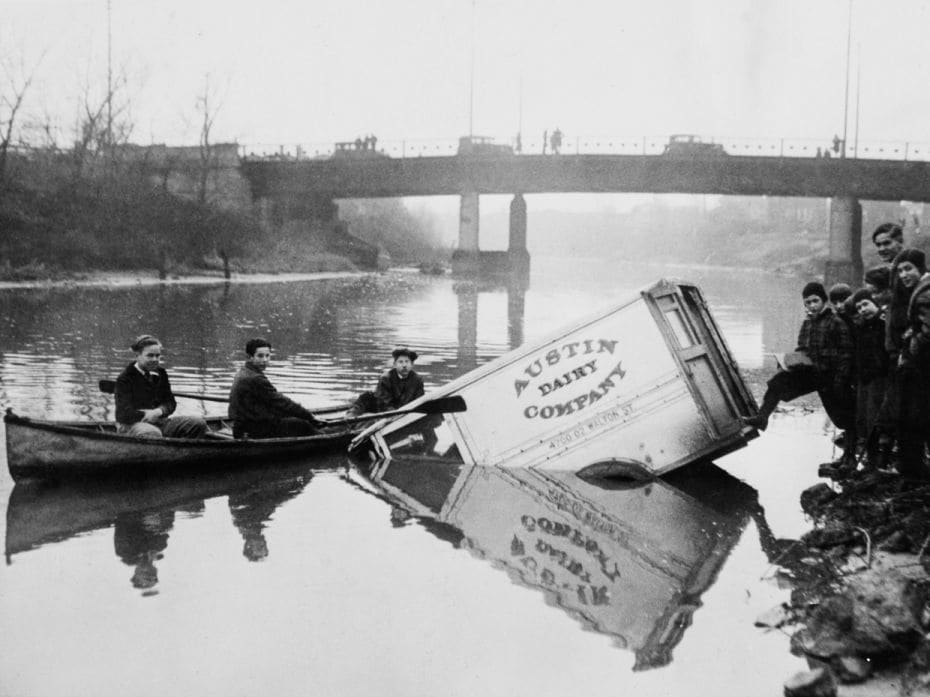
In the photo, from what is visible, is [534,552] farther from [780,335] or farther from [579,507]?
[780,335]

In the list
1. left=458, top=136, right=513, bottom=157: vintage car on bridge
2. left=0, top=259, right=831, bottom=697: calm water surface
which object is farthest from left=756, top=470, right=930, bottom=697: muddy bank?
left=458, top=136, right=513, bottom=157: vintage car on bridge

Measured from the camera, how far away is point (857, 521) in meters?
8.23

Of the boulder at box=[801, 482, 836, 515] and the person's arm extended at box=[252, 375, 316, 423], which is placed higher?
the person's arm extended at box=[252, 375, 316, 423]

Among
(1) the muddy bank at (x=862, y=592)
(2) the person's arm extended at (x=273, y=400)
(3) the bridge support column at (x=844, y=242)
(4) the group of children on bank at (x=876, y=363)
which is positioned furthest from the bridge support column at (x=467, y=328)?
Result: (3) the bridge support column at (x=844, y=242)

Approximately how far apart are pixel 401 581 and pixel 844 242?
170 feet

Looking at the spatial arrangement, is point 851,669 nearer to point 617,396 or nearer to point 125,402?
point 617,396

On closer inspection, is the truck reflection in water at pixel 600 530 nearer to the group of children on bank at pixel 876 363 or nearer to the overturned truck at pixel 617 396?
the overturned truck at pixel 617 396

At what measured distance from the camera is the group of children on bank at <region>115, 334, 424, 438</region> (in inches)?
409

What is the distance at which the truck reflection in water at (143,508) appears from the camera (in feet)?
27.1

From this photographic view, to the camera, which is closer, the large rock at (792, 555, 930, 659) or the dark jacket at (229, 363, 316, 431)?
the large rock at (792, 555, 930, 659)

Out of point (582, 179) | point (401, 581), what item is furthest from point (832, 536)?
point (582, 179)

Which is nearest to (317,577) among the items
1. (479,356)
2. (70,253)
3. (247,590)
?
(247,590)

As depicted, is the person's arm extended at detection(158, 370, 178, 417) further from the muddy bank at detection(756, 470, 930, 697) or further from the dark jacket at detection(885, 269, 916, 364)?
the dark jacket at detection(885, 269, 916, 364)

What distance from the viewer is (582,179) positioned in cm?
5712
